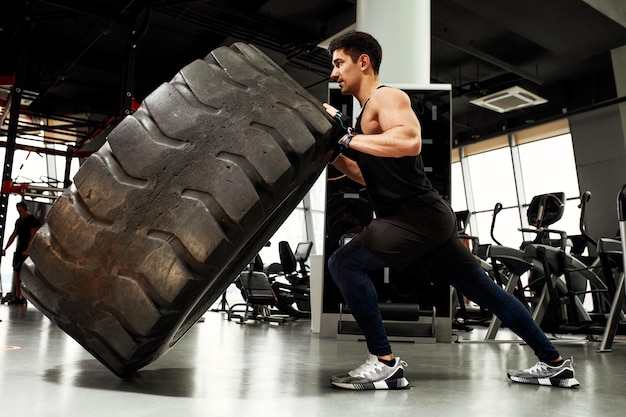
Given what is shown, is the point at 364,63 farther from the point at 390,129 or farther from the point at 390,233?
the point at 390,233

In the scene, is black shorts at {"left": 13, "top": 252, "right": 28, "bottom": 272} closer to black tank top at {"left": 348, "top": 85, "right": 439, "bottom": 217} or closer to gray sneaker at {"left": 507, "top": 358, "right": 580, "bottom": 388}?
black tank top at {"left": 348, "top": 85, "right": 439, "bottom": 217}

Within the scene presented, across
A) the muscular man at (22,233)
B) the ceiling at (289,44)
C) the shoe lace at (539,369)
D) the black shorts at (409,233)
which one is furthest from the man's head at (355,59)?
the muscular man at (22,233)

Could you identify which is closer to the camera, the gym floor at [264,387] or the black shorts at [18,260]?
the gym floor at [264,387]

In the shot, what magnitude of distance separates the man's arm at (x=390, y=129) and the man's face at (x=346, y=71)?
0.52ft

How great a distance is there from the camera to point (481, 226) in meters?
14.0

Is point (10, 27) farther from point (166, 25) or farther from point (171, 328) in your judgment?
point (171, 328)

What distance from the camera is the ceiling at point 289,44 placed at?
8625 mm

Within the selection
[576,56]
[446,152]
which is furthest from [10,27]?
[576,56]

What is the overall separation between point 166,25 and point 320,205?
21.9ft

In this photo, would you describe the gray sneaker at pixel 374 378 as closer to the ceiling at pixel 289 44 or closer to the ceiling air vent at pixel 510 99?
the ceiling at pixel 289 44

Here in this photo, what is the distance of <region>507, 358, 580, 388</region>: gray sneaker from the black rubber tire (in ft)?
3.96

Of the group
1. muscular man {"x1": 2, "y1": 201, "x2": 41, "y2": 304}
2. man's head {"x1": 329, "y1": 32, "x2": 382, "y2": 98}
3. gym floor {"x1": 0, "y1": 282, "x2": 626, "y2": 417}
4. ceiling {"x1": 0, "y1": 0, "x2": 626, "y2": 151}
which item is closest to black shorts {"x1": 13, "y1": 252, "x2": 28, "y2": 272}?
muscular man {"x1": 2, "y1": 201, "x2": 41, "y2": 304}

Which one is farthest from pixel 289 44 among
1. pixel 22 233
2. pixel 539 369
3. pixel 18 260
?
pixel 539 369

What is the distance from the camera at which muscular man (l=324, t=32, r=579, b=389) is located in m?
2.00
